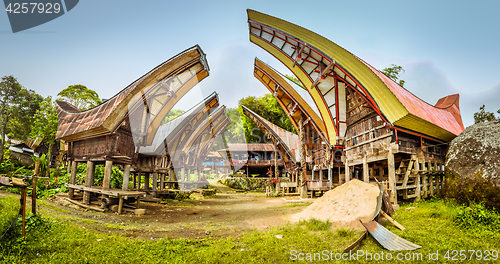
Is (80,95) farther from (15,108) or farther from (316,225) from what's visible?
(316,225)

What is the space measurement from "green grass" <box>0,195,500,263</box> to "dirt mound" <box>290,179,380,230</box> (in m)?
0.51

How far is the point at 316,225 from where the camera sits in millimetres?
7273

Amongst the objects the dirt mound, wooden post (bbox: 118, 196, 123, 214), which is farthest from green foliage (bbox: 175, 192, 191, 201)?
the dirt mound

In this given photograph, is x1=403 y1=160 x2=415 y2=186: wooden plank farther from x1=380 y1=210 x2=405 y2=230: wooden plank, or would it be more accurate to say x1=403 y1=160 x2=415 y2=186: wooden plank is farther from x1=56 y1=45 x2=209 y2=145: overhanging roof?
x1=56 y1=45 x2=209 y2=145: overhanging roof

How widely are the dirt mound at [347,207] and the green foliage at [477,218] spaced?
2.03m

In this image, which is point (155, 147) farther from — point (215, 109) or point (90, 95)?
point (90, 95)

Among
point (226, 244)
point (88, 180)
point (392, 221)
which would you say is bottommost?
point (226, 244)

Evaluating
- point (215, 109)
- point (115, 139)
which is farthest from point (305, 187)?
point (115, 139)

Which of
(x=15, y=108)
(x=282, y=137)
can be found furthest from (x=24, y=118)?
(x=282, y=137)

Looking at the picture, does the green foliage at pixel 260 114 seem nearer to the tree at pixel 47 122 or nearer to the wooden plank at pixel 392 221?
the tree at pixel 47 122

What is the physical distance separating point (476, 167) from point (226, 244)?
749cm

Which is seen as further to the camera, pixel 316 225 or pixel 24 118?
pixel 24 118

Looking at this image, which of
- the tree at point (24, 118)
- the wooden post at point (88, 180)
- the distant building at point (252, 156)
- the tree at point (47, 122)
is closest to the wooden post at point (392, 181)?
the wooden post at point (88, 180)

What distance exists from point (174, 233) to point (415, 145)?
10548 mm
